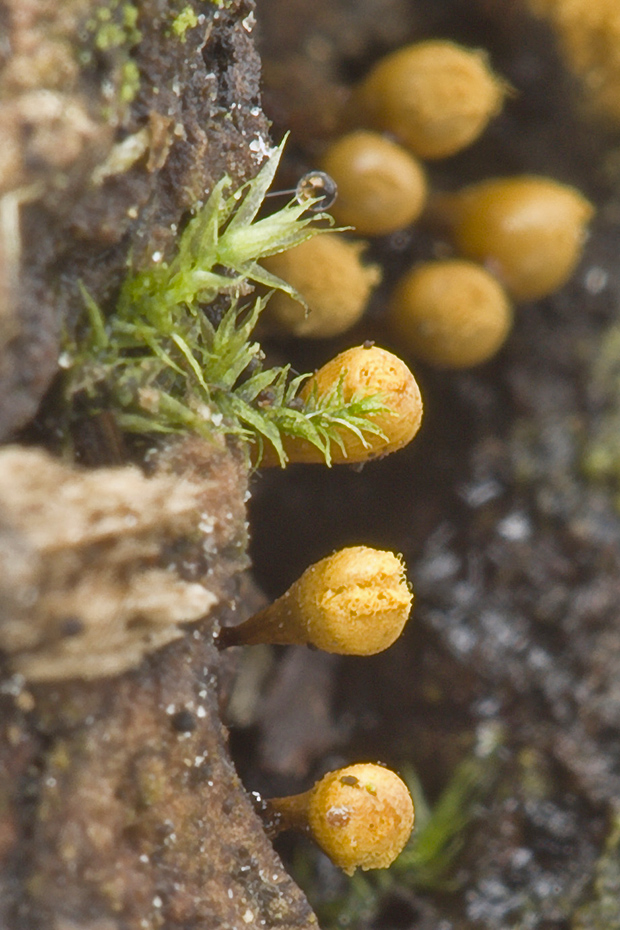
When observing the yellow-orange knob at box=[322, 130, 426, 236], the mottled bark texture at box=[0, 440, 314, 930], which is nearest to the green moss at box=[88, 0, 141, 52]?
the mottled bark texture at box=[0, 440, 314, 930]

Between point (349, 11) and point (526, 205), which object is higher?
point (349, 11)

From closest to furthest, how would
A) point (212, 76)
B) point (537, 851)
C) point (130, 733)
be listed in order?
point (130, 733) → point (212, 76) → point (537, 851)

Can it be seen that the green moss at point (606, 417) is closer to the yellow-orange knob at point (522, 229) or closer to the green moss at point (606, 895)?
the yellow-orange knob at point (522, 229)

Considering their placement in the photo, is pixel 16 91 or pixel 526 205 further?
pixel 526 205

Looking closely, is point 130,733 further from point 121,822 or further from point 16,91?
point 16,91

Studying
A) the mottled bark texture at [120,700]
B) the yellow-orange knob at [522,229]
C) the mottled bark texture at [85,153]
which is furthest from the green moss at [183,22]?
the yellow-orange knob at [522,229]

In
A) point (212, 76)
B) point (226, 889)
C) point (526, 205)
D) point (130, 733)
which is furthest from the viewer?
point (526, 205)

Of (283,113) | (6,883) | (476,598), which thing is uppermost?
(283,113)

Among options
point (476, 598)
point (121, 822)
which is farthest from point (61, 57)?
point (476, 598)
